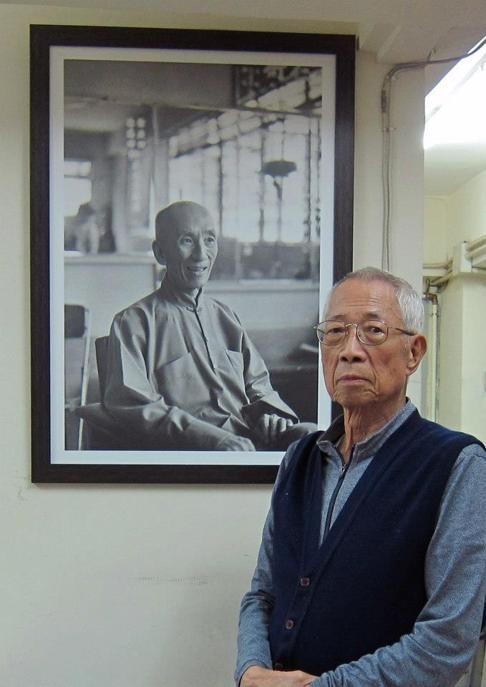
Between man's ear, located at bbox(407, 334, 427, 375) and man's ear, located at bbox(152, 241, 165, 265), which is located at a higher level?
man's ear, located at bbox(152, 241, 165, 265)

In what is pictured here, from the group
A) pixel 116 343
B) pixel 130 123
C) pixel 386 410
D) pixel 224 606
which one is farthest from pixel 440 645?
pixel 130 123

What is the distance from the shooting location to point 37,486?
1872mm

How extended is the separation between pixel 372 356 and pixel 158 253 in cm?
81

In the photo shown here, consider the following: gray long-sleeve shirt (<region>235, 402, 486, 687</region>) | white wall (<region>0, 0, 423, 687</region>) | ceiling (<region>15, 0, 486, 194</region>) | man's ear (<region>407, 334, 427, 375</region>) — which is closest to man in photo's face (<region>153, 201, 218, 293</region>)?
white wall (<region>0, 0, 423, 687</region>)

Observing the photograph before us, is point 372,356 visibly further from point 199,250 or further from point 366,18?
point 366,18

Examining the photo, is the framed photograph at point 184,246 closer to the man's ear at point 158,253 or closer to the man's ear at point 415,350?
the man's ear at point 158,253

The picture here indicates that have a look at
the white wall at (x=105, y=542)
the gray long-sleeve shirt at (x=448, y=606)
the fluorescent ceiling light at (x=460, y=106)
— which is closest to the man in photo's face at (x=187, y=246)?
the white wall at (x=105, y=542)

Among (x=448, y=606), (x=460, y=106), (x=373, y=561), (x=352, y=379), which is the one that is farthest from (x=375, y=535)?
(x=460, y=106)

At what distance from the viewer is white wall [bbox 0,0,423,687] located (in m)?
1.86

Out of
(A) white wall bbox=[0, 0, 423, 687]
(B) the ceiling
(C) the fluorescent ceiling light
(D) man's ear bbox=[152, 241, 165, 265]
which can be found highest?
(C) the fluorescent ceiling light

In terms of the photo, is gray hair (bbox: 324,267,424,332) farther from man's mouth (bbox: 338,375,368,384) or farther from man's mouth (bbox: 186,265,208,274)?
man's mouth (bbox: 186,265,208,274)

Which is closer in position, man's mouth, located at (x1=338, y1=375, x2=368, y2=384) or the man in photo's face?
man's mouth, located at (x1=338, y1=375, x2=368, y2=384)

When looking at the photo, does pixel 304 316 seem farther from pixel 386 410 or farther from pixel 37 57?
pixel 37 57

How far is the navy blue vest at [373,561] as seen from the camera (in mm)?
1158
